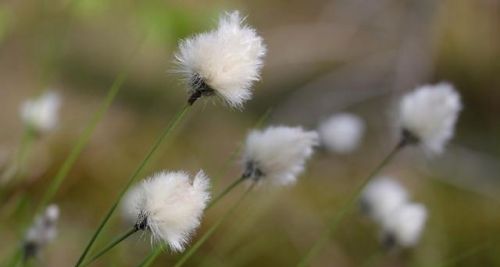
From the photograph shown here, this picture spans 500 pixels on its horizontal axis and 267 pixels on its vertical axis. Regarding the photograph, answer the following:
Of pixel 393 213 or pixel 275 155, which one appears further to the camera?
pixel 393 213

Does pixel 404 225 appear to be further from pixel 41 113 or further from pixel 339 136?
pixel 41 113

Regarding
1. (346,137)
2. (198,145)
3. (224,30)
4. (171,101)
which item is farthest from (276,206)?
(224,30)

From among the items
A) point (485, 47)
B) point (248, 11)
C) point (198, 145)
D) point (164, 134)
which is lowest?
point (198, 145)

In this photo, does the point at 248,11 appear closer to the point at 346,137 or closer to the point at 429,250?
the point at 429,250

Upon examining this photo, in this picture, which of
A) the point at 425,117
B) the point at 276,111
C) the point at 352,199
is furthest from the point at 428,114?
the point at 276,111

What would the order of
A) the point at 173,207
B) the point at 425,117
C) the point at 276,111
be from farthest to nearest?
the point at 276,111
the point at 425,117
the point at 173,207

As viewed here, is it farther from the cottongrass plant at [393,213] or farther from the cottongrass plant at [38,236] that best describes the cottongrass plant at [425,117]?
the cottongrass plant at [38,236]

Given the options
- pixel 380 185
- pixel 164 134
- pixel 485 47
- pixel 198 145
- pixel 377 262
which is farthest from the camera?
pixel 485 47

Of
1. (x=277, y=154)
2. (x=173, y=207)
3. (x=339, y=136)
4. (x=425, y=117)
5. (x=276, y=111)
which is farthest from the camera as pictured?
(x=276, y=111)
